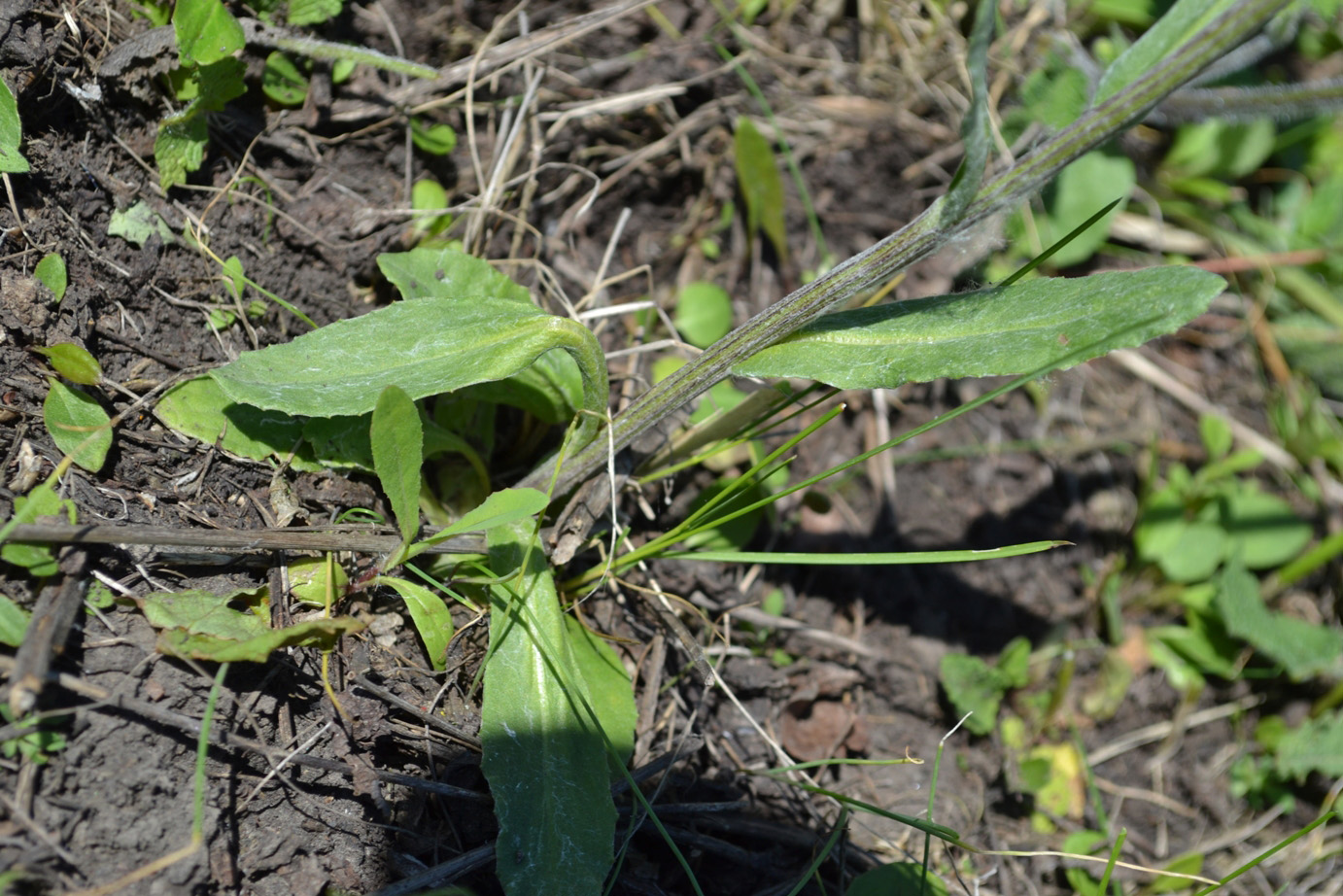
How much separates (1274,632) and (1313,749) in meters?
0.38

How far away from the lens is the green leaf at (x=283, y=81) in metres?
2.08

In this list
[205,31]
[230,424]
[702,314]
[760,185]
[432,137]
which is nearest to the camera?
[230,424]

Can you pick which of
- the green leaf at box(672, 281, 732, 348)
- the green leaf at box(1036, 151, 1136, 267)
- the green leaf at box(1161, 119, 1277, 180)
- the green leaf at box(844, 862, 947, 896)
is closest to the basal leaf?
the green leaf at box(672, 281, 732, 348)

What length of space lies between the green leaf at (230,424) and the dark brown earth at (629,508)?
0.04m

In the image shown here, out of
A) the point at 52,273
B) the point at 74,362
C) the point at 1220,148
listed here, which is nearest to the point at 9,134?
the point at 52,273

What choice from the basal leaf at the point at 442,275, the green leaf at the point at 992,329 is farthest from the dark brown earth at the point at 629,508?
the green leaf at the point at 992,329

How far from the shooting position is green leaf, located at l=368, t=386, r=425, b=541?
5.00 ft

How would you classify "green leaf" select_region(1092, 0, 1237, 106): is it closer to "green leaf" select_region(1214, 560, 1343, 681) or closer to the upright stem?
the upright stem

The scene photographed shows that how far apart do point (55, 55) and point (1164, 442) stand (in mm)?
3434

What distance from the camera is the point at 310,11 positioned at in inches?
81.7

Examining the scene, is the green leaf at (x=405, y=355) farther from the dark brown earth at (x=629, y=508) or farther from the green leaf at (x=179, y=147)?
the green leaf at (x=179, y=147)

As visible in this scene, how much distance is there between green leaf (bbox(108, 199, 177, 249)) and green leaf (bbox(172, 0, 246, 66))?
34 cm

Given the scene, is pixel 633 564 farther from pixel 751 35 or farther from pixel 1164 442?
pixel 1164 442

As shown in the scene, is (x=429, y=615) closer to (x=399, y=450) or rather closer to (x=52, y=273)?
(x=399, y=450)
